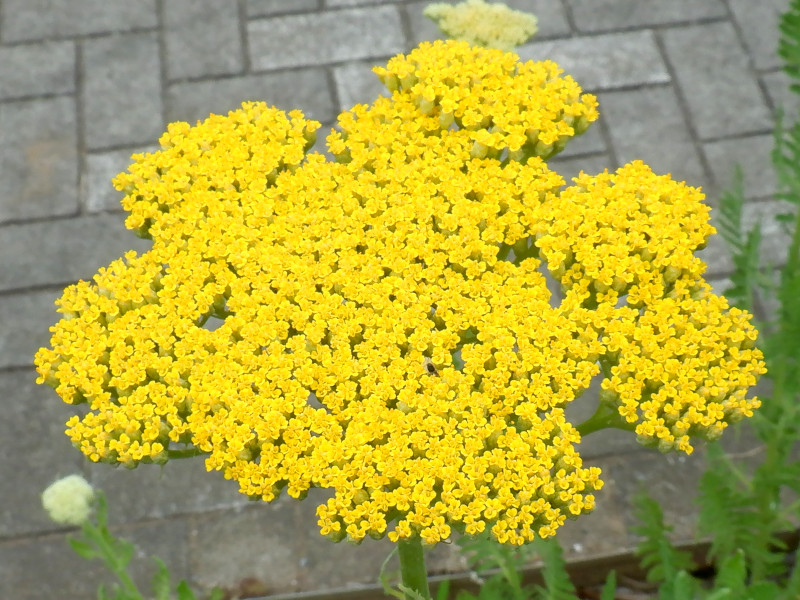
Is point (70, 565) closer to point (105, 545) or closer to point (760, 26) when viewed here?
point (105, 545)

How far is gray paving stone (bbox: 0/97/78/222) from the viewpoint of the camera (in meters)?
4.30

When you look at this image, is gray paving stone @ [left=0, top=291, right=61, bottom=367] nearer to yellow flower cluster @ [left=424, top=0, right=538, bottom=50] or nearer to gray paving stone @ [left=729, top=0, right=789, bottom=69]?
yellow flower cluster @ [left=424, top=0, right=538, bottom=50]

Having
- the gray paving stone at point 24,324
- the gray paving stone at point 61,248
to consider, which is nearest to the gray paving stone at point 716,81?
the gray paving stone at point 61,248

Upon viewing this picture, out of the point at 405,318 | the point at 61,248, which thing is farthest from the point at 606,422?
the point at 61,248

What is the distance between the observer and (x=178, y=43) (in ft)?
15.8

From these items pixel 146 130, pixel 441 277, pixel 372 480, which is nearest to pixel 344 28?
pixel 146 130

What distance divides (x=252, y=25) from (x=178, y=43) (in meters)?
0.41

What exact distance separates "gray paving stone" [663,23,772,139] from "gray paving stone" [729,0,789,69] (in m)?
0.07

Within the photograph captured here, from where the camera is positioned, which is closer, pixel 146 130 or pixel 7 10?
pixel 146 130

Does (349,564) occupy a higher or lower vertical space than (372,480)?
lower

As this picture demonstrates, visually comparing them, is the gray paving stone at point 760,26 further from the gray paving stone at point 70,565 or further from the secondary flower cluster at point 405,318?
the gray paving stone at point 70,565

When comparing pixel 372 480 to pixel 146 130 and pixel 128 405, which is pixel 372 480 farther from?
pixel 146 130

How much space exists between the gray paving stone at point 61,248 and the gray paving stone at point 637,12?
2.60 metres

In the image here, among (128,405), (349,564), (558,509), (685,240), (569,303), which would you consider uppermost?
(685,240)
